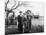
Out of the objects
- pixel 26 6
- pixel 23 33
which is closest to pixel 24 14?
pixel 26 6

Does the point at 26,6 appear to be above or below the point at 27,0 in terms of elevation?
below

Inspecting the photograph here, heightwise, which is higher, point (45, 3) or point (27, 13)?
point (45, 3)

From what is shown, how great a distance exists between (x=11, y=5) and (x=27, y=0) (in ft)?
1.49

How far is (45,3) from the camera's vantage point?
1.84 m

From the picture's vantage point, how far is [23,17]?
1802 millimetres

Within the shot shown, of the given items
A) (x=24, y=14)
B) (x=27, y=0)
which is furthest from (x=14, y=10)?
(x=27, y=0)

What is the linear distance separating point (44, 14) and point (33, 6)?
14.7 inches

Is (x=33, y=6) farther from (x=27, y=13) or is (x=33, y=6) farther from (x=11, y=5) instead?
(x=11, y=5)

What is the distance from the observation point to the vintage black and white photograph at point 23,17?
1768 millimetres

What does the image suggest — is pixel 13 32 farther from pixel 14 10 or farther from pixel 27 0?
pixel 27 0

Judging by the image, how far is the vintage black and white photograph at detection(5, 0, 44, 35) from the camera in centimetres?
177

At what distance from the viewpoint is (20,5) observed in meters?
1.81

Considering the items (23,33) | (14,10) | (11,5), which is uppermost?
(11,5)
